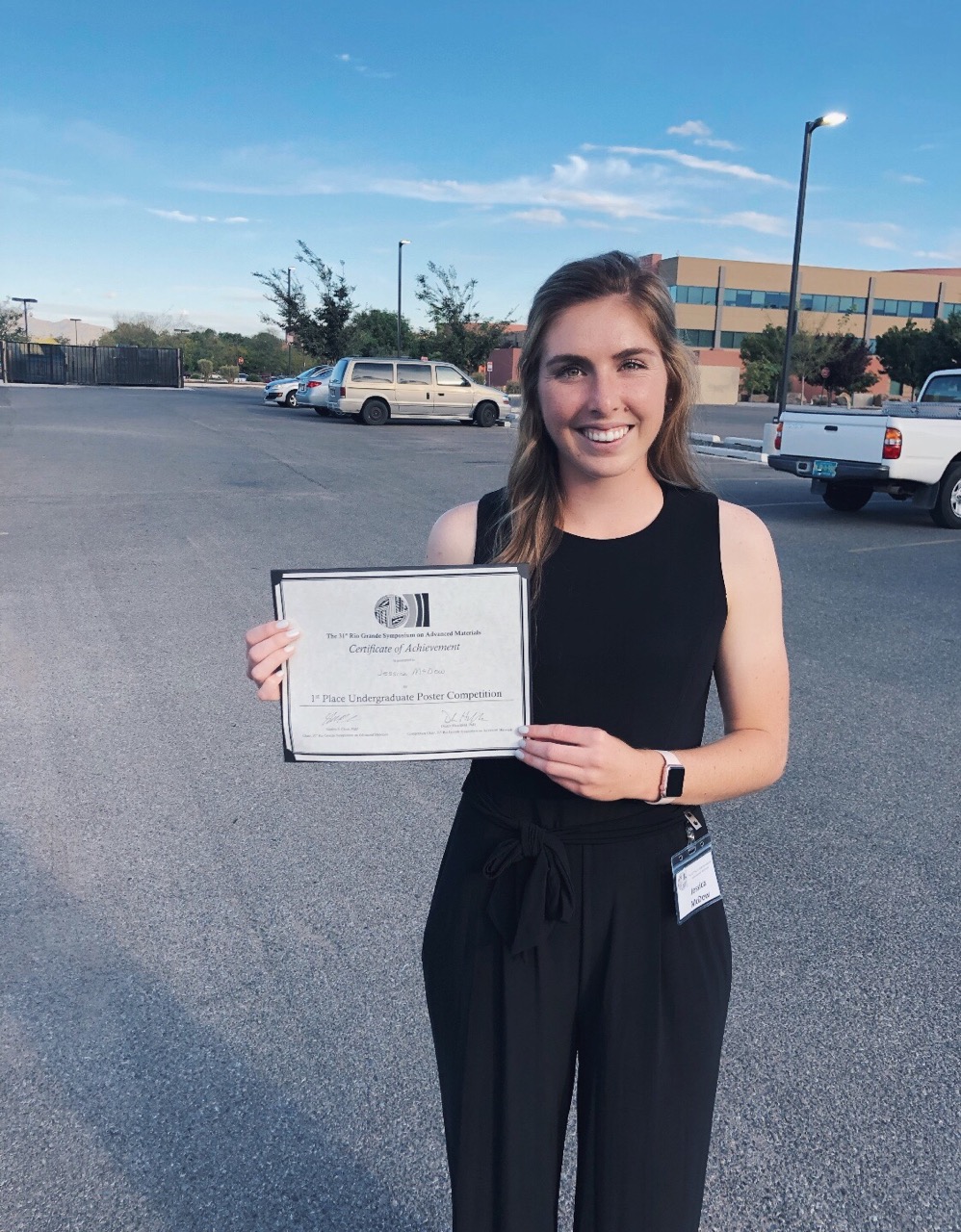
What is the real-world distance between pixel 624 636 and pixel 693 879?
39 cm

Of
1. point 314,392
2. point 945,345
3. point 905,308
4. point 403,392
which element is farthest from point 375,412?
point 905,308

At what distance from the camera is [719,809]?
434cm

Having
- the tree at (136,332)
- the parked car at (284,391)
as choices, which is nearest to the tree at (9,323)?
the tree at (136,332)

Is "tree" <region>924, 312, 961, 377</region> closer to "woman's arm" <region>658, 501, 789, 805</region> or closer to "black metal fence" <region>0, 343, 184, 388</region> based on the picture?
"black metal fence" <region>0, 343, 184, 388</region>

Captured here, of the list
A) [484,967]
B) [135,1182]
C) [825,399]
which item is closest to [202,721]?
[135,1182]

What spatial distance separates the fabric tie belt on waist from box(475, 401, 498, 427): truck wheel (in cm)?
2765

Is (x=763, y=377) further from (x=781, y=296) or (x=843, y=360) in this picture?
(x=781, y=296)

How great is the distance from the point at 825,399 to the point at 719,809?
4685 centimetres

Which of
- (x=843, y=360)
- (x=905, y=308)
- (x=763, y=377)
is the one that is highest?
(x=905, y=308)

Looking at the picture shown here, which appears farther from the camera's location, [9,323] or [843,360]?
[9,323]

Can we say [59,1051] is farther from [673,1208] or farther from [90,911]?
[673,1208]

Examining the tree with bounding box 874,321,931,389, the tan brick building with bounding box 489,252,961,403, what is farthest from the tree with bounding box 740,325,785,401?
the tan brick building with bounding box 489,252,961,403

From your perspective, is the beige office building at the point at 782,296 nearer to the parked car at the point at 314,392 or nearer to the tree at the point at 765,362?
the tree at the point at 765,362

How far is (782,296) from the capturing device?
77.2 m
